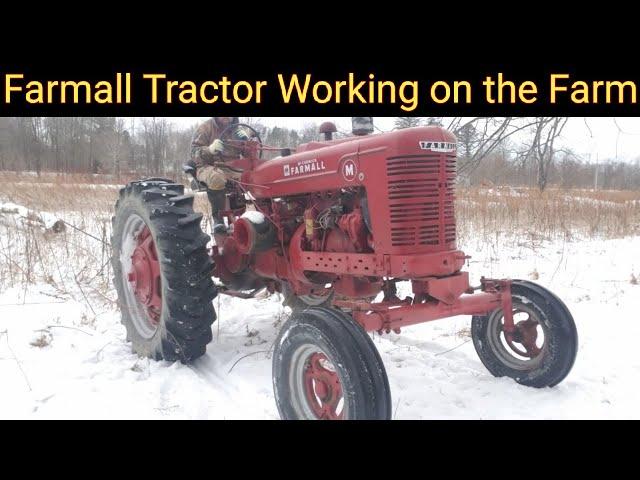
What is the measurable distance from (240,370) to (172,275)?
0.80m

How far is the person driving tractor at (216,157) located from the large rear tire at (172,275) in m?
0.35

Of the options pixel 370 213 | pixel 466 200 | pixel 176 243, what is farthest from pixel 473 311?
pixel 466 200

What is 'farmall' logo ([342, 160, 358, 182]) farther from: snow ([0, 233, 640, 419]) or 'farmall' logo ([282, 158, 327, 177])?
snow ([0, 233, 640, 419])

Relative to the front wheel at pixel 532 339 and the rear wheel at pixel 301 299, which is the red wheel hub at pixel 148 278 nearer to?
the rear wheel at pixel 301 299

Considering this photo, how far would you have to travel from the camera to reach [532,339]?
310cm

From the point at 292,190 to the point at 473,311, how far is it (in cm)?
140

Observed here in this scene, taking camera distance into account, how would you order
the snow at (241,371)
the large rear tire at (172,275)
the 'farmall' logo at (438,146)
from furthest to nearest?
the large rear tire at (172,275) → the snow at (241,371) → the 'farmall' logo at (438,146)

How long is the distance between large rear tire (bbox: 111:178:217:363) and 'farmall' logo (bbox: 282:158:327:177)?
0.72 metres

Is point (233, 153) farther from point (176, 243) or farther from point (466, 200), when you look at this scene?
point (466, 200)

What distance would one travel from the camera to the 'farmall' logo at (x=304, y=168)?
2985mm

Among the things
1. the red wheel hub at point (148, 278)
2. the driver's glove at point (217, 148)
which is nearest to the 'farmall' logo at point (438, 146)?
the driver's glove at point (217, 148)

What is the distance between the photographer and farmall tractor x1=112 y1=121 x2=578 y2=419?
2.46 metres

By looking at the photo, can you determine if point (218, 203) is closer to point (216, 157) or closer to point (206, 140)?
point (216, 157)

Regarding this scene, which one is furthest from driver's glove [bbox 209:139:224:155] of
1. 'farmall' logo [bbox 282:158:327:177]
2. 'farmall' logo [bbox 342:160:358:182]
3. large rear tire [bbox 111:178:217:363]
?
'farmall' logo [bbox 342:160:358:182]
